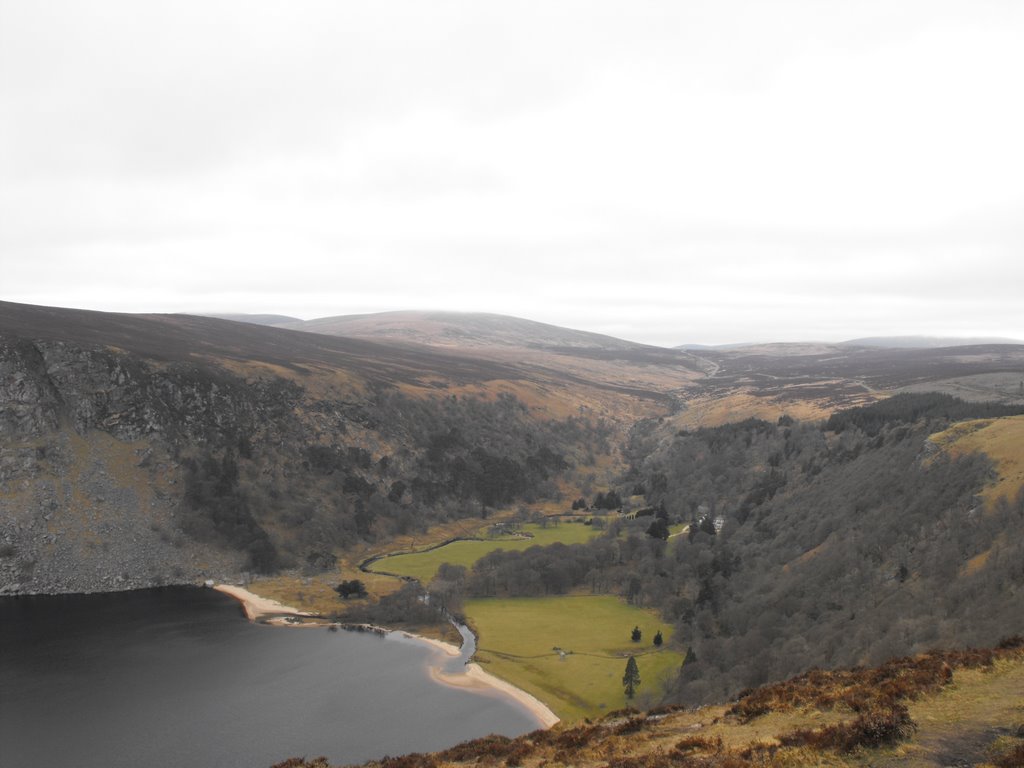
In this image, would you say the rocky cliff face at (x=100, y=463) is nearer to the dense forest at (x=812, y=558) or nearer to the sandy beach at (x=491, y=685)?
the dense forest at (x=812, y=558)

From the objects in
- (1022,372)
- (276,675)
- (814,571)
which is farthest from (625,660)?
(1022,372)

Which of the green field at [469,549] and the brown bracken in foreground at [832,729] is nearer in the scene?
the brown bracken in foreground at [832,729]

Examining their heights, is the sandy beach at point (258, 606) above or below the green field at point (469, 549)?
below

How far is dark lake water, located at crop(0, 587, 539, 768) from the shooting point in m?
51.4

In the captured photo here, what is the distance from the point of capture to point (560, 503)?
146 m

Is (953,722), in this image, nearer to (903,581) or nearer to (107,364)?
(903,581)

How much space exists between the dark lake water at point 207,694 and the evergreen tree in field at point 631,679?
34.8 ft

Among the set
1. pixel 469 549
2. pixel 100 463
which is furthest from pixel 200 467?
pixel 469 549

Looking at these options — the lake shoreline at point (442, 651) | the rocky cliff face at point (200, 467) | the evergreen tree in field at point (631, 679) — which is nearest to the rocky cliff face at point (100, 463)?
the rocky cliff face at point (200, 467)

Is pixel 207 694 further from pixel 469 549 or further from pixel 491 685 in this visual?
pixel 469 549

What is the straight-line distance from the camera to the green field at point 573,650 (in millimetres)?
62438

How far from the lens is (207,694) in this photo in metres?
61.2

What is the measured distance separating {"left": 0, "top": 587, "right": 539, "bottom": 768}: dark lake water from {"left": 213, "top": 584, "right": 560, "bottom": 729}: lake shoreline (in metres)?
1.37

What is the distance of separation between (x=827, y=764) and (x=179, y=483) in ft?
367
